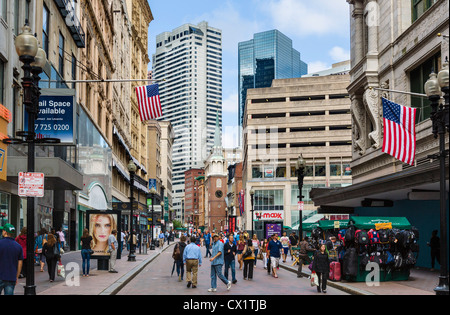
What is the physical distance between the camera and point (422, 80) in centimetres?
2862

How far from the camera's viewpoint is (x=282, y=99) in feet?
312

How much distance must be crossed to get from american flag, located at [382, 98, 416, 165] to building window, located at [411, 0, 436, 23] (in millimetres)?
7409

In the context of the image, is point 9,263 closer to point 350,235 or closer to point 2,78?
point 350,235

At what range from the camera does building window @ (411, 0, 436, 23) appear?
28.6m

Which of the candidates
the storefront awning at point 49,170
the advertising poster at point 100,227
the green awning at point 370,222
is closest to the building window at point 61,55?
the storefront awning at point 49,170

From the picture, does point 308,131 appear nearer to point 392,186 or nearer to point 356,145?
point 356,145

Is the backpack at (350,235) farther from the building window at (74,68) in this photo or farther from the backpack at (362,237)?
the building window at (74,68)

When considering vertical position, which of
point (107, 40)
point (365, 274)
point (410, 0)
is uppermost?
point (107, 40)

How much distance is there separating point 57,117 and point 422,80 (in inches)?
700

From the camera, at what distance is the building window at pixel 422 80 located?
89.7ft

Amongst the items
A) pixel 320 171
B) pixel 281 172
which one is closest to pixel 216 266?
pixel 281 172

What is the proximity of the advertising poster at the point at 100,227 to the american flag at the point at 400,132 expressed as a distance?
1240 centimetres
